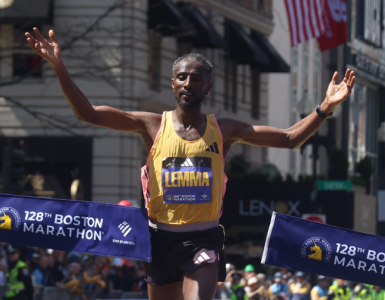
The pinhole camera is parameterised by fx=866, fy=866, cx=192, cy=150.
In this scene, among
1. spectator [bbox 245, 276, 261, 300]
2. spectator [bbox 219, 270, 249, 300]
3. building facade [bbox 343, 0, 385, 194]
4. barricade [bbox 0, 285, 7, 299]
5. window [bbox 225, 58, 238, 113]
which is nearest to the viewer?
barricade [bbox 0, 285, 7, 299]

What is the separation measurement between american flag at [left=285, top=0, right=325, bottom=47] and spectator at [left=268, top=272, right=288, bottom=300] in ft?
29.0

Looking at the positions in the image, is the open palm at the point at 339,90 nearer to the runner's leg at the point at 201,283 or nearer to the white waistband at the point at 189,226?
the white waistband at the point at 189,226

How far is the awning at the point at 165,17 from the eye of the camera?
23266 millimetres

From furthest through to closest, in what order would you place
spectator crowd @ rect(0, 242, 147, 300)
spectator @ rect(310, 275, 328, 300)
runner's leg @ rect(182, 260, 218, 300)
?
spectator @ rect(310, 275, 328, 300) → spectator crowd @ rect(0, 242, 147, 300) → runner's leg @ rect(182, 260, 218, 300)

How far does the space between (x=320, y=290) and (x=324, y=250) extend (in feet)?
26.1

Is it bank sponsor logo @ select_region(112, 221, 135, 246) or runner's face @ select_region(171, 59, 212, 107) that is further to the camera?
bank sponsor logo @ select_region(112, 221, 135, 246)

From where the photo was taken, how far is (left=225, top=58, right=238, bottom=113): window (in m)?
29.3

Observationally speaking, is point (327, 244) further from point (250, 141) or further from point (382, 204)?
point (382, 204)

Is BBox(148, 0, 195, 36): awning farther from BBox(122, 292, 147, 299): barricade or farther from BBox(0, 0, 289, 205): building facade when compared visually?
BBox(122, 292, 147, 299): barricade

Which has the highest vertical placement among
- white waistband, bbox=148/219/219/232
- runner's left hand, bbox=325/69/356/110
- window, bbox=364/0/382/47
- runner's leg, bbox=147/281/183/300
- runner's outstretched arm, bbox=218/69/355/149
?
window, bbox=364/0/382/47

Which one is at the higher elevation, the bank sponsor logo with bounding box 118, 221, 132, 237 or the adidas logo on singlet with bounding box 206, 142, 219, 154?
the adidas logo on singlet with bounding box 206, 142, 219, 154

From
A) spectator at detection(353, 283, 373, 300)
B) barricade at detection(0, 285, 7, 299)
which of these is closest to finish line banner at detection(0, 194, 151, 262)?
barricade at detection(0, 285, 7, 299)

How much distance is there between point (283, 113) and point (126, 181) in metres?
18.7

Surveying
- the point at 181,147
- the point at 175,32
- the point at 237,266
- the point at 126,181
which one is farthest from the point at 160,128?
the point at 175,32
